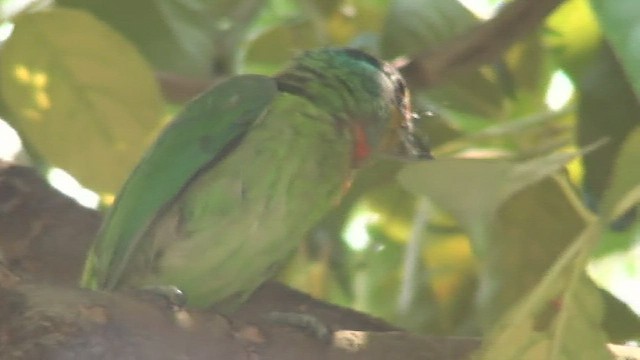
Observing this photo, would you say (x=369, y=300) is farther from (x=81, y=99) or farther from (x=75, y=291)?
(x=75, y=291)

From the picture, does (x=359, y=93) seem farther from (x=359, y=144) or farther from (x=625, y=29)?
(x=625, y=29)

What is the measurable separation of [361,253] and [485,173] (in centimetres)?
60

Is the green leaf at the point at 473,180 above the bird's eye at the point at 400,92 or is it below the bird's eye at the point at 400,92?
below

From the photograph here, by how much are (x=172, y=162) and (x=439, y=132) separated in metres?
0.36

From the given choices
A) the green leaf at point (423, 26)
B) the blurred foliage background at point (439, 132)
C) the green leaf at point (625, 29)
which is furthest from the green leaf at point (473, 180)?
the green leaf at point (423, 26)

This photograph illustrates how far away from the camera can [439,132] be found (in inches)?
42.9

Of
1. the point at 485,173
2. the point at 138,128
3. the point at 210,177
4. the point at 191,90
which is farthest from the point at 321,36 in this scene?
the point at 485,173

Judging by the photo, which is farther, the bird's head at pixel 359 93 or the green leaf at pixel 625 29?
the bird's head at pixel 359 93

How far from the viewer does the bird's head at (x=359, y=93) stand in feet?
2.92

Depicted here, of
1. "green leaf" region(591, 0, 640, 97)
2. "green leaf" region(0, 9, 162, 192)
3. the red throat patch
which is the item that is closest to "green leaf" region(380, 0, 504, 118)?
the red throat patch

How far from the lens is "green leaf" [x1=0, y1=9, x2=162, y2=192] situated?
0.94 m

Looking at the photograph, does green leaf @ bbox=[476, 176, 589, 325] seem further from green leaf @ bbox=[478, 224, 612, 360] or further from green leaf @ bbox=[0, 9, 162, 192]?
green leaf @ bbox=[0, 9, 162, 192]

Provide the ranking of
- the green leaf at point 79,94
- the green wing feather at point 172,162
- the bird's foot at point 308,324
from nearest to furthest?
the bird's foot at point 308,324 → the green wing feather at point 172,162 → the green leaf at point 79,94

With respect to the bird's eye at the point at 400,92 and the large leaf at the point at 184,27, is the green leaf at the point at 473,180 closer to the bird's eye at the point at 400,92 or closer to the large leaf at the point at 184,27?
the bird's eye at the point at 400,92
